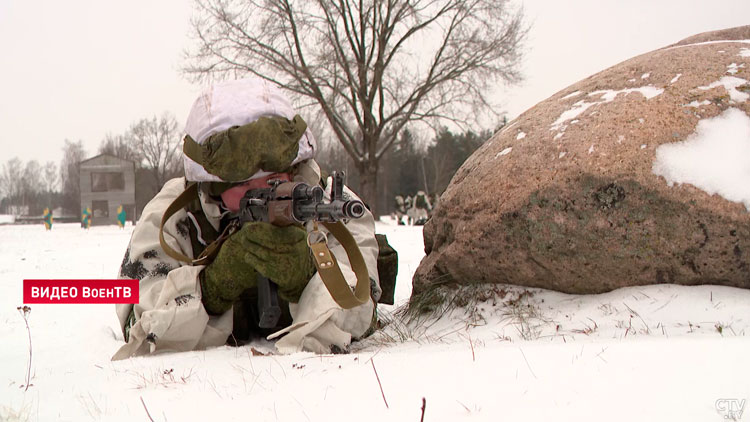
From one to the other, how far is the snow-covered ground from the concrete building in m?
30.9

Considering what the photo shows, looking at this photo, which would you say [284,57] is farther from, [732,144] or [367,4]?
[732,144]

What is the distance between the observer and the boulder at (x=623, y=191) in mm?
2580

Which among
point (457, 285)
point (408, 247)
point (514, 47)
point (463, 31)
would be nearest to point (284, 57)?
point (463, 31)

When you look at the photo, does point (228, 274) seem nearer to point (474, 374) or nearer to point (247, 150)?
point (247, 150)

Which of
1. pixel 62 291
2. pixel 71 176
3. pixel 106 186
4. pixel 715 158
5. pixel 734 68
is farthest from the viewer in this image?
pixel 71 176

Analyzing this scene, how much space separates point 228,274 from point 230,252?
0.12 meters

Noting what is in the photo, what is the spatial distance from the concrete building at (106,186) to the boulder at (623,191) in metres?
30.8

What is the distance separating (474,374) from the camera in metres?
1.58

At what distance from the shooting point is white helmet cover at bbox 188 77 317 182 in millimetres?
2480

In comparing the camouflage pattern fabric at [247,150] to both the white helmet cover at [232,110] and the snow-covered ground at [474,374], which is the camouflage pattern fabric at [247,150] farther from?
the snow-covered ground at [474,374]

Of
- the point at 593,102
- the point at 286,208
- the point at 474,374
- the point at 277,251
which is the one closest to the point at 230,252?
the point at 277,251

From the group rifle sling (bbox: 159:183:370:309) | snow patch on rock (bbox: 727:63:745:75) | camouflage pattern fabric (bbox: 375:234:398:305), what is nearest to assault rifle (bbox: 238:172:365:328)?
rifle sling (bbox: 159:183:370:309)

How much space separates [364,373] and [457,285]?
1.64m

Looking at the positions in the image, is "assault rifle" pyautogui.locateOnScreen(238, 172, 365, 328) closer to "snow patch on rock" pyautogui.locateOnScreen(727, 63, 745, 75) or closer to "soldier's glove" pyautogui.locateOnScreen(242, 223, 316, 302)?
"soldier's glove" pyautogui.locateOnScreen(242, 223, 316, 302)
